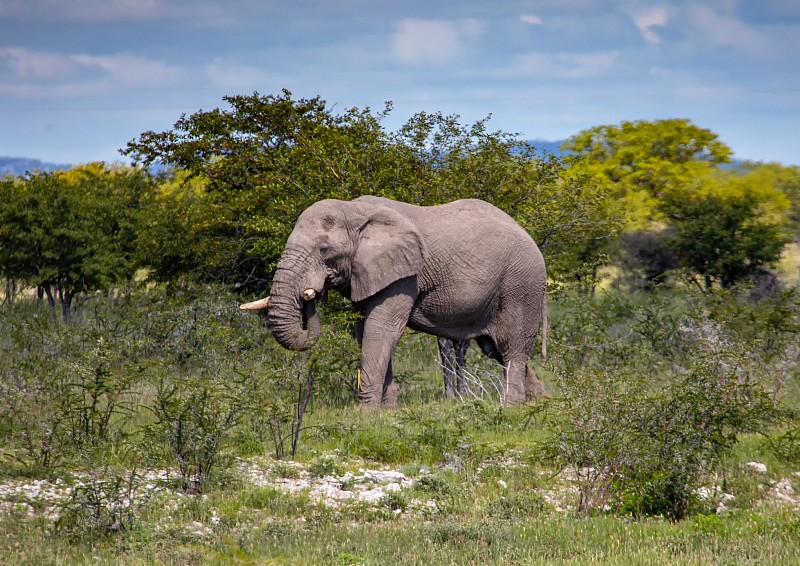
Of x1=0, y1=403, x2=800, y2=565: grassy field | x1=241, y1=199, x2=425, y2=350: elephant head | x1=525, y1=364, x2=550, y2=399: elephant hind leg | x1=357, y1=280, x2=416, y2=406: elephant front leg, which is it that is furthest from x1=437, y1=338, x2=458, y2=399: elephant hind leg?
x1=0, y1=403, x2=800, y2=565: grassy field

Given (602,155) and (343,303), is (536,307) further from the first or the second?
(602,155)

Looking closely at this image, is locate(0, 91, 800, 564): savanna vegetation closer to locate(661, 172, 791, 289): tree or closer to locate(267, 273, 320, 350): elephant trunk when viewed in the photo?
locate(267, 273, 320, 350): elephant trunk

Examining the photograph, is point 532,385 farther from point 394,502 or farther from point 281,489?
point 281,489


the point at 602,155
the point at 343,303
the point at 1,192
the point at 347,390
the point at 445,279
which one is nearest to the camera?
the point at 445,279

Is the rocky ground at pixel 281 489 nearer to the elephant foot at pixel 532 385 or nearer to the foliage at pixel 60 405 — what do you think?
the foliage at pixel 60 405

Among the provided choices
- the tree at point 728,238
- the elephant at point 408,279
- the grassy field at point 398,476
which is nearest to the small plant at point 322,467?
the grassy field at point 398,476

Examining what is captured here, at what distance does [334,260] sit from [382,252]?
67 cm

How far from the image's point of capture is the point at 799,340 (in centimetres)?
2030

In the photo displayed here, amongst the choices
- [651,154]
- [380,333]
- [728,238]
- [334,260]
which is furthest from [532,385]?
[651,154]

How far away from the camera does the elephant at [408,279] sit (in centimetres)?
1480

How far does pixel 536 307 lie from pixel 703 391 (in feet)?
18.0

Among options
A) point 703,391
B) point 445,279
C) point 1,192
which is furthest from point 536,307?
point 1,192

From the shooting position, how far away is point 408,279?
15641 millimetres

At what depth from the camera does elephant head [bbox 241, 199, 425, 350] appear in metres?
14.7
